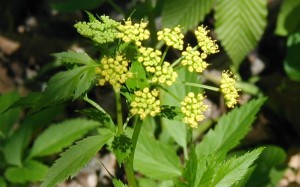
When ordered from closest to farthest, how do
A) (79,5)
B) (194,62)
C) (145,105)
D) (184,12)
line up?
(145,105) → (194,62) → (184,12) → (79,5)

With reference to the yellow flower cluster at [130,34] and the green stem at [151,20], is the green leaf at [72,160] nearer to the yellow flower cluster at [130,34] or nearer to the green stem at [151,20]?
the yellow flower cluster at [130,34]

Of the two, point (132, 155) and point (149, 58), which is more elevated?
point (149, 58)

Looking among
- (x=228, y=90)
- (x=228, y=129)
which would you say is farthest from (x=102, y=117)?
(x=228, y=129)

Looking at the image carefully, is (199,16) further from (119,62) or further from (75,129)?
(119,62)

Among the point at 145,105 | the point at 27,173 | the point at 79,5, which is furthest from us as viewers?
the point at 79,5

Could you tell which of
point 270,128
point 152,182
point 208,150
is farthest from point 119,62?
point 270,128

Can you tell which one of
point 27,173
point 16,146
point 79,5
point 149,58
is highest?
point 79,5

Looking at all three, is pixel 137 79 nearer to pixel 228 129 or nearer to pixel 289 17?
pixel 228 129
